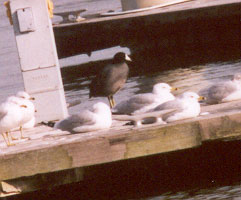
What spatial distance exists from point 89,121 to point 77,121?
0.17 metres

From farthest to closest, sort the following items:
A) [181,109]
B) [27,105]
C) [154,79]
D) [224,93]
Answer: [154,79], [224,93], [27,105], [181,109]

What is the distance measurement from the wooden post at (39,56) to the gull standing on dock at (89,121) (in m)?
1.88

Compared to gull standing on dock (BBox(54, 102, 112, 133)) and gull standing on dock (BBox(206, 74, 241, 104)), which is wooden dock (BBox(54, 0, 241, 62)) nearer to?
gull standing on dock (BBox(206, 74, 241, 104))

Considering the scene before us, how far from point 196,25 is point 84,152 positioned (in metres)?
17.8

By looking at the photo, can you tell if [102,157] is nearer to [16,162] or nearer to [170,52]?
[16,162]

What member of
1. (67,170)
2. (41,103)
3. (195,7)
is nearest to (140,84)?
(195,7)

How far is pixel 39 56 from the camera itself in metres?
12.6

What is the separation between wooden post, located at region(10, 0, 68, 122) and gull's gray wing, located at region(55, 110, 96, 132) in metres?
1.87

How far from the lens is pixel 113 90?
1520 cm

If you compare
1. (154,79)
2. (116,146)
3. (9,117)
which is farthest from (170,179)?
(154,79)

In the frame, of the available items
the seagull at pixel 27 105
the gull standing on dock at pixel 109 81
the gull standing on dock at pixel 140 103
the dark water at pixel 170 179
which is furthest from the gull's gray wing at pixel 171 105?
the gull standing on dock at pixel 109 81

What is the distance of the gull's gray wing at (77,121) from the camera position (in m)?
10.6

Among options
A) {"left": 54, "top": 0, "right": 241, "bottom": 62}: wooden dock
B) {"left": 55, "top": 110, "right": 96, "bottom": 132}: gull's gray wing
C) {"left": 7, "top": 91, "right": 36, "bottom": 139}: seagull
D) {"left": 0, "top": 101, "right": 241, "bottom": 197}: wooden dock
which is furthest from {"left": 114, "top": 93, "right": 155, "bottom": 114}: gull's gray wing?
{"left": 54, "top": 0, "right": 241, "bottom": 62}: wooden dock

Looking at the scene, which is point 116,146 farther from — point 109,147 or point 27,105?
point 27,105
